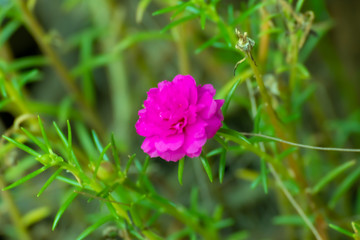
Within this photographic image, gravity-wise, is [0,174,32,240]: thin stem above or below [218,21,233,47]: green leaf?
below

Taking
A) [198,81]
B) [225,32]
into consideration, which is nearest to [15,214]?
[225,32]

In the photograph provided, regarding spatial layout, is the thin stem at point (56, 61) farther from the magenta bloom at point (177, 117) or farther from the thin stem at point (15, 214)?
the magenta bloom at point (177, 117)

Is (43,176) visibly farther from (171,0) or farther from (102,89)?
(171,0)

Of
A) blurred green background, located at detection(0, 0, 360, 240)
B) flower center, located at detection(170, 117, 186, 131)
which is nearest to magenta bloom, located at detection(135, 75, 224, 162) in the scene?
flower center, located at detection(170, 117, 186, 131)

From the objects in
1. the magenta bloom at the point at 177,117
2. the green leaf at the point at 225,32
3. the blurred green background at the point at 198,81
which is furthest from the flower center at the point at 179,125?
the blurred green background at the point at 198,81

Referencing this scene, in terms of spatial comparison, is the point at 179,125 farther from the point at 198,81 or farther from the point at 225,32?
the point at 198,81

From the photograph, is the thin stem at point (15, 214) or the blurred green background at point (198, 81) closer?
the thin stem at point (15, 214)

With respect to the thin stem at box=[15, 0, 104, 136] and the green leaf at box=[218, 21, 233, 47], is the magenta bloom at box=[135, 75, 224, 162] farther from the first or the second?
the thin stem at box=[15, 0, 104, 136]

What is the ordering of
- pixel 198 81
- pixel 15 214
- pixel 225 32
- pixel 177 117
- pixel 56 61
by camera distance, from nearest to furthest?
pixel 177 117, pixel 225 32, pixel 15 214, pixel 56 61, pixel 198 81

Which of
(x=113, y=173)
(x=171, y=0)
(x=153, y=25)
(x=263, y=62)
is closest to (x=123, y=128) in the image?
(x=153, y=25)
